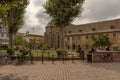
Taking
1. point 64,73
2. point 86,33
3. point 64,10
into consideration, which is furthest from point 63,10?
point 86,33

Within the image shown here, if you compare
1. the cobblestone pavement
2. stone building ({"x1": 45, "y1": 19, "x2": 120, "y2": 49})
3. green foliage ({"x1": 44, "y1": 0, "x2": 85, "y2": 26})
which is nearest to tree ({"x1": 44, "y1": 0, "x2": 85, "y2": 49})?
green foliage ({"x1": 44, "y1": 0, "x2": 85, "y2": 26})

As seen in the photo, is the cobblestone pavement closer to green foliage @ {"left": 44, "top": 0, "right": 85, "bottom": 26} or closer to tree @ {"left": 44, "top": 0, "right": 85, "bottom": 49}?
tree @ {"left": 44, "top": 0, "right": 85, "bottom": 49}

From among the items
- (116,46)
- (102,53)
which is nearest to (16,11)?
(102,53)

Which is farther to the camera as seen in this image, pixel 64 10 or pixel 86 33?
pixel 86 33

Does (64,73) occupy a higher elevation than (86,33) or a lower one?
lower

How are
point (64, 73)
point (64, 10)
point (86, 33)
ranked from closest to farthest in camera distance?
point (64, 73) < point (64, 10) < point (86, 33)

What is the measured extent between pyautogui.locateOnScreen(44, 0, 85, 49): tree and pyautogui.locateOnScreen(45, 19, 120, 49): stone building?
151 feet

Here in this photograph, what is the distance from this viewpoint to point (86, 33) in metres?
90.8

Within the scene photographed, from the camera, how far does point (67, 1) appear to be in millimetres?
29250

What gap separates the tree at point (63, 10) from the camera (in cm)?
2941

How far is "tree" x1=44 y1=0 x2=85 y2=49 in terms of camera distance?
29.4m

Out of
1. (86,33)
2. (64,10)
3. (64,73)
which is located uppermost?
(86,33)

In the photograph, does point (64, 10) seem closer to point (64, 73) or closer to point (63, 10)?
point (63, 10)

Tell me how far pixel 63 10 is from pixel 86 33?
62395mm
